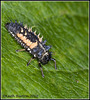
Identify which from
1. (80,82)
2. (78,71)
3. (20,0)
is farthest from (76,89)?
(20,0)

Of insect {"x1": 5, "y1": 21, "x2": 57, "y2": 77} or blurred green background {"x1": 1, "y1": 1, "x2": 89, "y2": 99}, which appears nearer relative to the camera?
blurred green background {"x1": 1, "y1": 1, "x2": 89, "y2": 99}

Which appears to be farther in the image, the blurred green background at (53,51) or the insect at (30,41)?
the insect at (30,41)

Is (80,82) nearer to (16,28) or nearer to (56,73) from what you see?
(56,73)

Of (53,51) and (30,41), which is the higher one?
(30,41)
